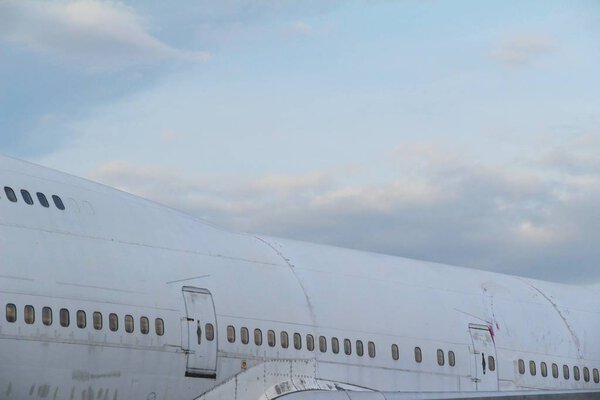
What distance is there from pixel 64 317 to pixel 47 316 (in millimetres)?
377

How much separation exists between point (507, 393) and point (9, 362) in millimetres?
11097

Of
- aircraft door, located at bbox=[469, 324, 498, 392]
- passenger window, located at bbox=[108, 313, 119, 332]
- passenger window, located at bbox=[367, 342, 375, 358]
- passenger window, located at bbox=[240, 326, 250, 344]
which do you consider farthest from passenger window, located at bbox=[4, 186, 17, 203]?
aircraft door, located at bbox=[469, 324, 498, 392]

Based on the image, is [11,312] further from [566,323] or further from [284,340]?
[566,323]

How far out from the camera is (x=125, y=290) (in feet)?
74.3

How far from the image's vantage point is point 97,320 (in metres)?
22.0

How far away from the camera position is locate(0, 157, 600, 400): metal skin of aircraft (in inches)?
845

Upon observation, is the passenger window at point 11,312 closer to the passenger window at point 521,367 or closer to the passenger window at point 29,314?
the passenger window at point 29,314

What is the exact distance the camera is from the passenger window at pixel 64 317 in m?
21.4

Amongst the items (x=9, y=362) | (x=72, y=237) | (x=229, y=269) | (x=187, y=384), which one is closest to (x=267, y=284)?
(x=229, y=269)

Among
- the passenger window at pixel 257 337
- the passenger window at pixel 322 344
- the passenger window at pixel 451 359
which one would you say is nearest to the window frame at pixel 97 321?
the passenger window at pixel 257 337

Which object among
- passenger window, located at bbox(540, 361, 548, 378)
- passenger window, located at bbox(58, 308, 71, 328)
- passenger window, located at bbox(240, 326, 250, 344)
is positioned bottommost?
passenger window, located at bbox(58, 308, 71, 328)

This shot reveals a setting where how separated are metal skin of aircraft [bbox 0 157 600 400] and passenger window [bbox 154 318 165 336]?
0.05 meters

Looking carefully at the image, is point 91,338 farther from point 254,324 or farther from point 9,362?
point 254,324

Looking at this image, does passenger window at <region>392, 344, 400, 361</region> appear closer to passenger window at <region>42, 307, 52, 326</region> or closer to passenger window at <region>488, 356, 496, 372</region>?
passenger window at <region>488, 356, 496, 372</region>
